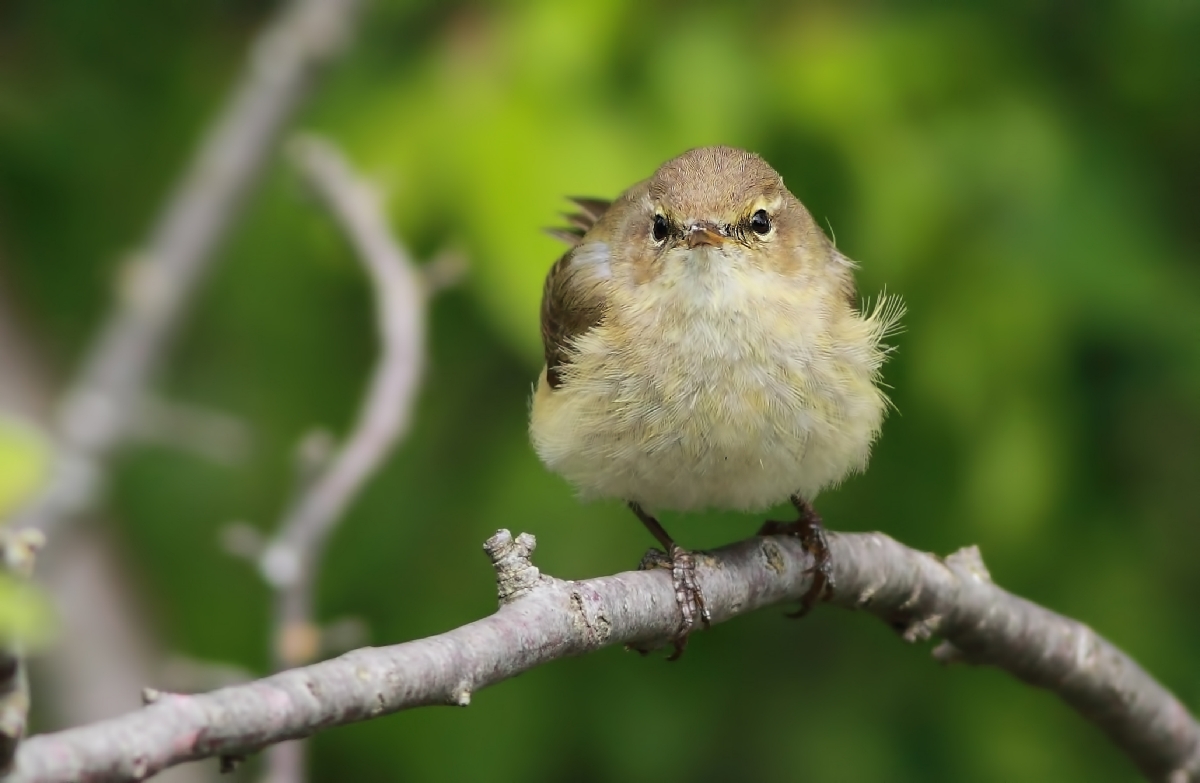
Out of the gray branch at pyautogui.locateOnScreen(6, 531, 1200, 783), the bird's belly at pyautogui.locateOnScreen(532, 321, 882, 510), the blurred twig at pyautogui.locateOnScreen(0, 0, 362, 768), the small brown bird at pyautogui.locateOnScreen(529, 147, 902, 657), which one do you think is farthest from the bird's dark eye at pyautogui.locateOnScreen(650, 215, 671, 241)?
the blurred twig at pyautogui.locateOnScreen(0, 0, 362, 768)

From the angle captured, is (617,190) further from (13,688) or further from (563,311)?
(13,688)

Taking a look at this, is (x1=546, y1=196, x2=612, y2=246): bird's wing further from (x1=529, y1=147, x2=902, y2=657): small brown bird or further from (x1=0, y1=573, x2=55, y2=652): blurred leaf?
(x1=0, y1=573, x2=55, y2=652): blurred leaf

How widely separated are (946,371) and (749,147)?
0.83m

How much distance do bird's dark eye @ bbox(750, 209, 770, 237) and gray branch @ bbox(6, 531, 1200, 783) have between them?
718 mm

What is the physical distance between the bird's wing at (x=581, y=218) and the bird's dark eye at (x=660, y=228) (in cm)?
80

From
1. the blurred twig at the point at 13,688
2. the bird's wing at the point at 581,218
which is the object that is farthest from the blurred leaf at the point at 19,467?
the bird's wing at the point at 581,218

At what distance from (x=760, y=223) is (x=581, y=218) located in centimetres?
104

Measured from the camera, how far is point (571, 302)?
3.37 metres

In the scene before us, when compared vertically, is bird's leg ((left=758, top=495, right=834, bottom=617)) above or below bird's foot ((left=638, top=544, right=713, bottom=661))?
above

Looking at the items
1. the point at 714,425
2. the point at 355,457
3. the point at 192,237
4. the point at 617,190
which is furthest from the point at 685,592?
the point at 192,237

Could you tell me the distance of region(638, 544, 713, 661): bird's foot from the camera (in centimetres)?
244

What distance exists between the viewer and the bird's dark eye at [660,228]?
3.11 metres

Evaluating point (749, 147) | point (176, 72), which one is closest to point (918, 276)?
point (749, 147)

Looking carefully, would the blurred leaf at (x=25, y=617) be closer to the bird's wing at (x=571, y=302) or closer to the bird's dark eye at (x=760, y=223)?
the bird's wing at (x=571, y=302)
